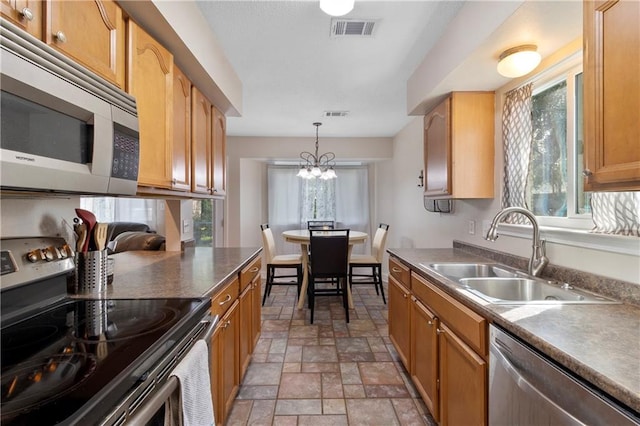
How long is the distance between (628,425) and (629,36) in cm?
106

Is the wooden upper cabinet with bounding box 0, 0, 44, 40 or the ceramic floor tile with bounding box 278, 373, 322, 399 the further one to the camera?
the ceramic floor tile with bounding box 278, 373, 322, 399

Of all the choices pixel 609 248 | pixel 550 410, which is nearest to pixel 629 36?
pixel 609 248

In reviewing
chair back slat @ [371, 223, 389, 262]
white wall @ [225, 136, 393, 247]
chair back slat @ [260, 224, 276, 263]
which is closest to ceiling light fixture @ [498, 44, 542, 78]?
chair back slat @ [371, 223, 389, 262]

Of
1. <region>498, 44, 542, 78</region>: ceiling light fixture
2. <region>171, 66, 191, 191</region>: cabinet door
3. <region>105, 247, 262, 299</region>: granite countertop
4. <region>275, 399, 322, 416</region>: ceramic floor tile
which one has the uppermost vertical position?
<region>498, 44, 542, 78</region>: ceiling light fixture

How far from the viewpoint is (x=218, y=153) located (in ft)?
8.54

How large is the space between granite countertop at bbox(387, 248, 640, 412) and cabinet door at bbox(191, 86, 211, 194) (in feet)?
5.57

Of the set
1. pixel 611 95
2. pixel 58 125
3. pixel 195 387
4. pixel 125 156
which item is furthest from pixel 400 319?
pixel 58 125

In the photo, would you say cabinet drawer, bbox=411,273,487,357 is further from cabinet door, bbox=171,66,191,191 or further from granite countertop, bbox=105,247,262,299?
cabinet door, bbox=171,66,191,191

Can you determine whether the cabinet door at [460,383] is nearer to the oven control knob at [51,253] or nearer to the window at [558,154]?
the window at [558,154]

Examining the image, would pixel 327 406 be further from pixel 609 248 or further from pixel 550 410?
pixel 609 248

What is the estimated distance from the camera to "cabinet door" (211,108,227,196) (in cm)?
246

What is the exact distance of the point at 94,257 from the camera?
1.30 metres

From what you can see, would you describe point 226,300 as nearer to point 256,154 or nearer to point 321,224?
point 256,154

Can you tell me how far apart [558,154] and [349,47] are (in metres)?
1.47
